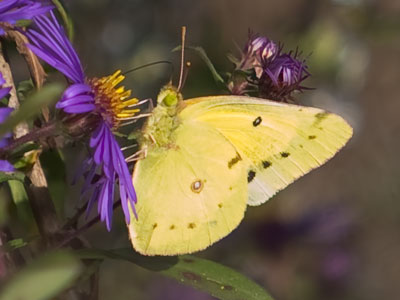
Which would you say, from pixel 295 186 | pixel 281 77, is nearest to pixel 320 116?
pixel 281 77

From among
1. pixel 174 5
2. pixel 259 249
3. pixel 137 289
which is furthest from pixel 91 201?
pixel 174 5

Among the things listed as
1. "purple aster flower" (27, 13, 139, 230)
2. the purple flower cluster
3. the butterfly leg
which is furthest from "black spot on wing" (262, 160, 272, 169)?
"purple aster flower" (27, 13, 139, 230)

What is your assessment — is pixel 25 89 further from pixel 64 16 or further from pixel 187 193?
pixel 187 193

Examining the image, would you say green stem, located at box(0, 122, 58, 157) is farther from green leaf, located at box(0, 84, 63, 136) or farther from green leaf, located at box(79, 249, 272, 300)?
green leaf, located at box(0, 84, 63, 136)

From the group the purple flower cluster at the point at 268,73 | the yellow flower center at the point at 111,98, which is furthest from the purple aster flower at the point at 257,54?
the yellow flower center at the point at 111,98

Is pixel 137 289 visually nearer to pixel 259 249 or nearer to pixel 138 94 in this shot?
pixel 259 249
